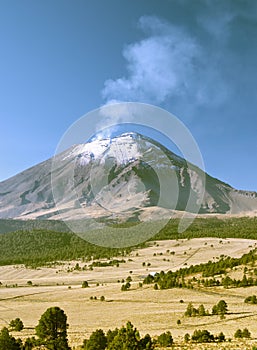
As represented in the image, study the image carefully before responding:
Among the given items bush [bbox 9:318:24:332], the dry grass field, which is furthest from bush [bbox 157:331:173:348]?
bush [bbox 9:318:24:332]

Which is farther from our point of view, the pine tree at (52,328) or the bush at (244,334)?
the bush at (244,334)

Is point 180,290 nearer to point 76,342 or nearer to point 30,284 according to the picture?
point 76,342

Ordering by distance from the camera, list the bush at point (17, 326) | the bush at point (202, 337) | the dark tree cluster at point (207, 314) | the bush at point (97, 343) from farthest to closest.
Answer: the dark tree cluster at point (207, 314) < the bush at point (17, 326) < the bush at point (202, 337) < the bush at point (97, 343)

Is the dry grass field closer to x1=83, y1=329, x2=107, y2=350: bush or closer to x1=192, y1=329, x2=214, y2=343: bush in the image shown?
x1=192, y1=329, x2=214, y2=343: bush

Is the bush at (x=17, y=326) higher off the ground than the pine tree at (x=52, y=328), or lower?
lower

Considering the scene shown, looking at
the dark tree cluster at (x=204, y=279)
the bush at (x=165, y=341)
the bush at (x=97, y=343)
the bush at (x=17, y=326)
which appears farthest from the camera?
the dark tree cluster at (x=204, y=279)

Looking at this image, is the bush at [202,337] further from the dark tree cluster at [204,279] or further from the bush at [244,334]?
the dark tree cluster at [204,279]

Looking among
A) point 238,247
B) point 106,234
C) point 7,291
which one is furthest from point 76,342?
point 106,234

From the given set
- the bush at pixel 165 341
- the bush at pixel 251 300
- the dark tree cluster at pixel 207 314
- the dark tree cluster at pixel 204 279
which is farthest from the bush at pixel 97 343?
the dark tree cluster at pixel 204 279

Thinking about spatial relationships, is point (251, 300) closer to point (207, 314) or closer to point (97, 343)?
point (207, 314)

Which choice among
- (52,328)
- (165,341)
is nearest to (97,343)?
(165,341)
